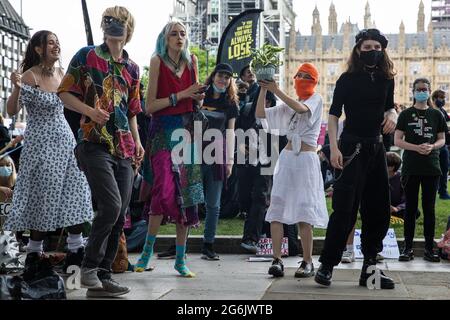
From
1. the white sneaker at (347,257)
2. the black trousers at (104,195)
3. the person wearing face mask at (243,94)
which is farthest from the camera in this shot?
the person wearing face mask at (243,94)

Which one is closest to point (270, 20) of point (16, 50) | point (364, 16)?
point (16, 50)

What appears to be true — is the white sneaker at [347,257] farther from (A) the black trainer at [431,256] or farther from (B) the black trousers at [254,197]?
(B) the black trousers at [254,197]

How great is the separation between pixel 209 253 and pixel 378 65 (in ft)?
9.76

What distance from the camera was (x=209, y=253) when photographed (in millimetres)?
8383

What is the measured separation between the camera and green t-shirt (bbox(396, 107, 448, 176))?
27.7ft

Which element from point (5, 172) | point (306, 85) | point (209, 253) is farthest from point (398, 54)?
point (306, 85)

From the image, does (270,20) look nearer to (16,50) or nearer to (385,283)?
(16,50)

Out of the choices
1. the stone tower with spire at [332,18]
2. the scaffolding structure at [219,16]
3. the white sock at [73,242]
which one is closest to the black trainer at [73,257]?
the white sock at [73,242]

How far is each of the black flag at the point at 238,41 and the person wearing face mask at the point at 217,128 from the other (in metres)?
5.59

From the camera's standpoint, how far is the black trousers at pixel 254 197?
8883mm

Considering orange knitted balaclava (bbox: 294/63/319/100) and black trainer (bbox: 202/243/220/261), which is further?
black trainer (bbox: 202/243/220/261)

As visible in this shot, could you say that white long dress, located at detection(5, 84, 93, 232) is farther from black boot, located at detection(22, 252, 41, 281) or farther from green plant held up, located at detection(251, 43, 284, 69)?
green plant held up, located at detection(251, 43, 284, 69)

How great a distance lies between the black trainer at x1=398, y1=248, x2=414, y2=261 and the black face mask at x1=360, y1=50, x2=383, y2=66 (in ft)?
9.07

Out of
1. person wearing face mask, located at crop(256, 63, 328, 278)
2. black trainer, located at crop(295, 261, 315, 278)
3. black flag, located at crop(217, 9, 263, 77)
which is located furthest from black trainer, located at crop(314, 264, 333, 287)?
black flag, located at crop(217, 9, 263, 77)
